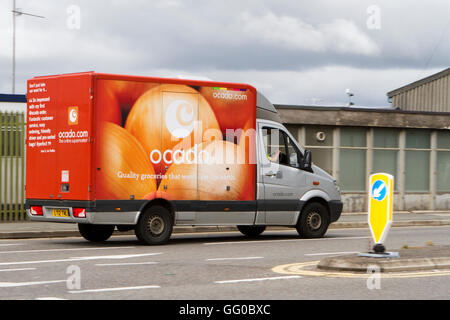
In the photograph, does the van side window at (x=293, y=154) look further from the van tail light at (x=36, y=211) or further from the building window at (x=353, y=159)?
the building window at (x=353, y=159)

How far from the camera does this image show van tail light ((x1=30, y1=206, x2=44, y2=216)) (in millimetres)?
14724

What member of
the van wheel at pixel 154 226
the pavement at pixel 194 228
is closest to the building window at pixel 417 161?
the pavement at pixel 194 228

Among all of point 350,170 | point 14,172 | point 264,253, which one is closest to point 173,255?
point 264,253

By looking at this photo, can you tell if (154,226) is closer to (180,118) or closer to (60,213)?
(60,213)

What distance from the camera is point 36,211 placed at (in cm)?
1481

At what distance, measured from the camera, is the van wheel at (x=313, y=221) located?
16.5 metres

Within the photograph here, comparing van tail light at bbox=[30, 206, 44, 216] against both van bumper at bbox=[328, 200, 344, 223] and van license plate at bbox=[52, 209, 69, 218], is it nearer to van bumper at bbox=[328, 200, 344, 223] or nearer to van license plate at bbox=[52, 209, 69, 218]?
van license plate at bbox=[52, 209, 69, 218]

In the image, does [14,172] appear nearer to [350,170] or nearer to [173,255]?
[173,255]

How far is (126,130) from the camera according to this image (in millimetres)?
14055

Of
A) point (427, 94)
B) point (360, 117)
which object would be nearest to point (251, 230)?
point (360, 117)

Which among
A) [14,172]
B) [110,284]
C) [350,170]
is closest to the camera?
[110,284]

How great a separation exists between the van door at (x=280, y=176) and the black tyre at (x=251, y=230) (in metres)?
1.19

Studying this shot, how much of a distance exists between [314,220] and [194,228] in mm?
3518
